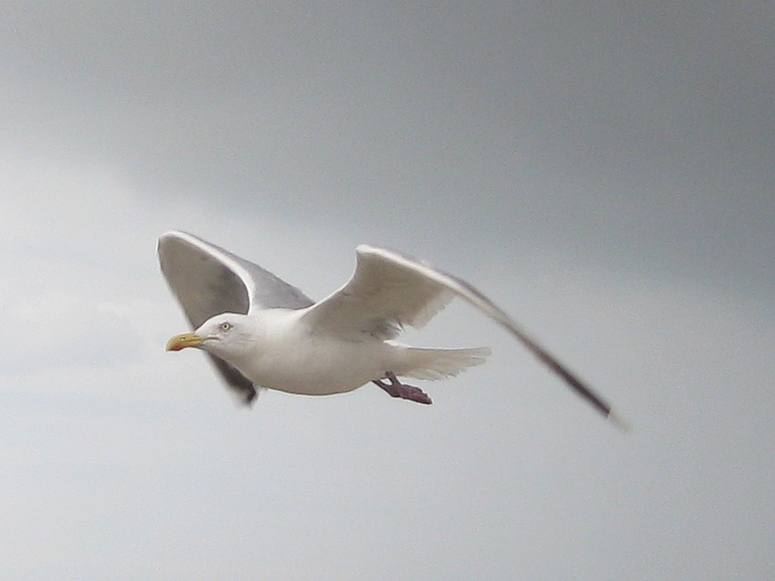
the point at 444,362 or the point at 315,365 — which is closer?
the point at 315,365

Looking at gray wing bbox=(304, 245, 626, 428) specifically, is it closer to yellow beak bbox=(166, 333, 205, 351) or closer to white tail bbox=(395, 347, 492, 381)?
white tail bbox=(395, 347, 492, 381)

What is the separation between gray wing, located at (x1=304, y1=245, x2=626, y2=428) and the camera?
281 inches

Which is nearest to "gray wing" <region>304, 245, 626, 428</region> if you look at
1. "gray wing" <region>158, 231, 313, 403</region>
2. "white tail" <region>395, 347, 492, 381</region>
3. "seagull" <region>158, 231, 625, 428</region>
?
"seagull" <region>158, 231, 625, 428</region>

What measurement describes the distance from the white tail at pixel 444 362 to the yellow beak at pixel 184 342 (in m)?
1.27

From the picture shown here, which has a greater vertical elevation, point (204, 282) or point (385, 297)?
point (204, 282)

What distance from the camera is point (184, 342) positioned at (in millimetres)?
7758

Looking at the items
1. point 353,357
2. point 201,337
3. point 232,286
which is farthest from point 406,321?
point 232,286

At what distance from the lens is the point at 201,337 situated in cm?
773

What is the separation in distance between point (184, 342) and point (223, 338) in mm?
251

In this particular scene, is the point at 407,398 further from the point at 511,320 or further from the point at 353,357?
the point at 511,320

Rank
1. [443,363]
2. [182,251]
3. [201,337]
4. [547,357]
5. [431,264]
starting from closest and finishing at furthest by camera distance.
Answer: [547,357]
[431,264]
[201,337]
[443,363]
[182,251]

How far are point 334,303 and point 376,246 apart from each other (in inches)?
19.5

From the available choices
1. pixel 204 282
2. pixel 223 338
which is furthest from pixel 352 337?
pixel 204 282

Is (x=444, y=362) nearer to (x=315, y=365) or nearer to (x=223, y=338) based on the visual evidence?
(x=315, y=365)
